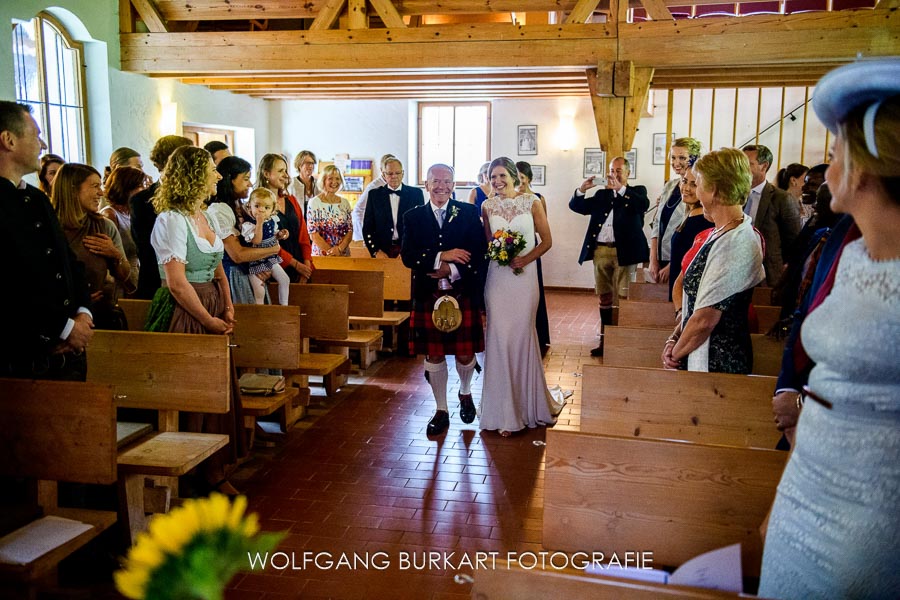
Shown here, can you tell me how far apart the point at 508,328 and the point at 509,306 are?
0.15 metres

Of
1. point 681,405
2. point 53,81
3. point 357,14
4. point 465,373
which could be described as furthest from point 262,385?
point 53,81

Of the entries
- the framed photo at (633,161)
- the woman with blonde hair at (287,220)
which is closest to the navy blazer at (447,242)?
the woman with blonde hair at (287,220)

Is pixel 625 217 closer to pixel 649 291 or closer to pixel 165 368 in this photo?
pixel 649 291

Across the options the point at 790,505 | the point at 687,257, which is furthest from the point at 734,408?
the point at 790,505

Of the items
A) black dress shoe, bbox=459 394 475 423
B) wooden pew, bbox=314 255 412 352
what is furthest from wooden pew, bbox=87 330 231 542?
wooden pew, bbox=314 255 412 352

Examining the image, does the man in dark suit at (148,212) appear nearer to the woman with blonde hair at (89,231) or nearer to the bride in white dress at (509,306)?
the woman with blonde hair at (89,231)

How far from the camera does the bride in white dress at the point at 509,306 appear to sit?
5.05 metres

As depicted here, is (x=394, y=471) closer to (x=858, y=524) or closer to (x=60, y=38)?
(x=858, y=524)

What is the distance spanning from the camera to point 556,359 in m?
7.60

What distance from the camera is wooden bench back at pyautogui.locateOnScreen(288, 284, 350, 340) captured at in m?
5.53

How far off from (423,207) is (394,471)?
1814mm

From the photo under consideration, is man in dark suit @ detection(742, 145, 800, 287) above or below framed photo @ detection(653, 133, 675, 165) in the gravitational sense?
below

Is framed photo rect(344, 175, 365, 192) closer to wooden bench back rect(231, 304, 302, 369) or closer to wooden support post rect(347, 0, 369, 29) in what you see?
wooden support post rect(347, 0, 369, 29)

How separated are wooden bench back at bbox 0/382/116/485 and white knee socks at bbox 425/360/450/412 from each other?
8.93 ft
